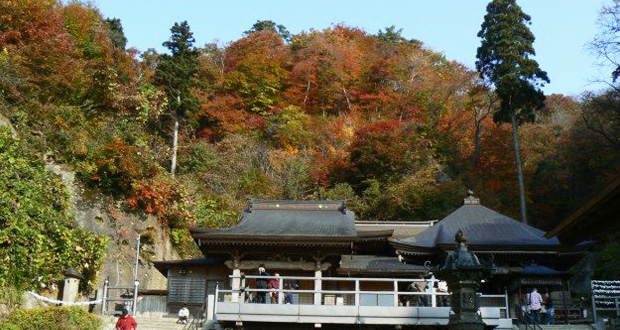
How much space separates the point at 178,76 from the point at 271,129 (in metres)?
7.45

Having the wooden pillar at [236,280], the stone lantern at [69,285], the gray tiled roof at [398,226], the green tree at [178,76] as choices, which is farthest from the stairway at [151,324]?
the green tree at [178,76]

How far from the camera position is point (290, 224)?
77.6 ft

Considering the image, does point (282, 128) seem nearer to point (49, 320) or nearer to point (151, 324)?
point (151, 324)

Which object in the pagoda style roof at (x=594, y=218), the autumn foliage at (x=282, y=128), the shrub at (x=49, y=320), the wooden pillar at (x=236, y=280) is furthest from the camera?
the autumn foliage at (x=282, y=128)

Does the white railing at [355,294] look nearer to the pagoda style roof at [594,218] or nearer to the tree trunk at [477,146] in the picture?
the pagoda style roof at [594,218]

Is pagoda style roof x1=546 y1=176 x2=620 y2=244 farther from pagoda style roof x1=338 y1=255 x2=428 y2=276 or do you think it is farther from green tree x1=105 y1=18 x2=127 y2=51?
green tree x1=105 y1=18 x2=127 y2=51

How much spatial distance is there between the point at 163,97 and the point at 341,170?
11499 mm

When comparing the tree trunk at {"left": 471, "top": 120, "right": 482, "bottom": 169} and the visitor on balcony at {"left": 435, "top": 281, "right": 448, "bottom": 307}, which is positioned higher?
the tree trunk at {"left": 471, "top": 120, "right": 482, "bottom": 169}

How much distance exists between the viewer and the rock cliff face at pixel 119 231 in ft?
86.4

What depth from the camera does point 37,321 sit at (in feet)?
53.0

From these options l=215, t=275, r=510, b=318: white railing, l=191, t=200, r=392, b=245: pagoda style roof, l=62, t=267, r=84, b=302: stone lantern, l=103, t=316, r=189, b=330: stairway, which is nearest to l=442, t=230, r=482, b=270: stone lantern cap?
l=215, t=275, r=510, b=318: white railing

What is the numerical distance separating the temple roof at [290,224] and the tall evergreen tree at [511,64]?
12.2m

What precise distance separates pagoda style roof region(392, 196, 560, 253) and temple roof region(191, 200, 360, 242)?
8.88 ft

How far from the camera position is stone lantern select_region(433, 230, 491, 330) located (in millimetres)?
12669
